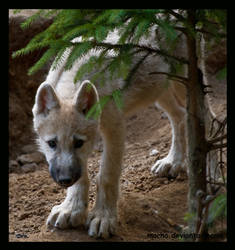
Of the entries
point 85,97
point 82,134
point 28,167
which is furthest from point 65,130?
point 28,167

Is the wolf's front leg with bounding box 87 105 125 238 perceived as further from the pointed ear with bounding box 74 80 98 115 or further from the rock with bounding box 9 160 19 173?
the rock with bounding box 9 160 19 173

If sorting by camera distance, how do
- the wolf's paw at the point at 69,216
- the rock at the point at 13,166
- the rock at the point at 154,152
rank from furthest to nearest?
1. the rock at the point at 13,166
2. the rock at the point at 154,152
3. the wolf's paw at the point at 69,216

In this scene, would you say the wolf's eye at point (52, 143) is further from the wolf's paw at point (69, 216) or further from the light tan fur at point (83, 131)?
the wolf's paw at point (69, 216)

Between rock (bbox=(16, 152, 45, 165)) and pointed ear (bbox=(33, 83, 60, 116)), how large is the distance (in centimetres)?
365

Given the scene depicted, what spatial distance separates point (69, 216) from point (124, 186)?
1355 mm

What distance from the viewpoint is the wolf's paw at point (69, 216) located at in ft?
15.8

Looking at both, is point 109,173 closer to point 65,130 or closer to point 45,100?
point 65,130

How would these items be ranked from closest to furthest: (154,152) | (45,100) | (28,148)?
(45,100) → (154,152) → (28,148)

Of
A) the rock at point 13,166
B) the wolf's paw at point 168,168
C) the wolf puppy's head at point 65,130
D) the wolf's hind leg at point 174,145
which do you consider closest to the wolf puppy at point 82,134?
the wolf puppy's head at point 65,130

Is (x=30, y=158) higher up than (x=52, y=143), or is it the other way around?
(x=52, y=143)

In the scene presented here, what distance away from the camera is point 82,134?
14.6 ft

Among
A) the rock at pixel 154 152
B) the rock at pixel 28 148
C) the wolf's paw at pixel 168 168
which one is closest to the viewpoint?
the wolf's paw at pixel 168 168
